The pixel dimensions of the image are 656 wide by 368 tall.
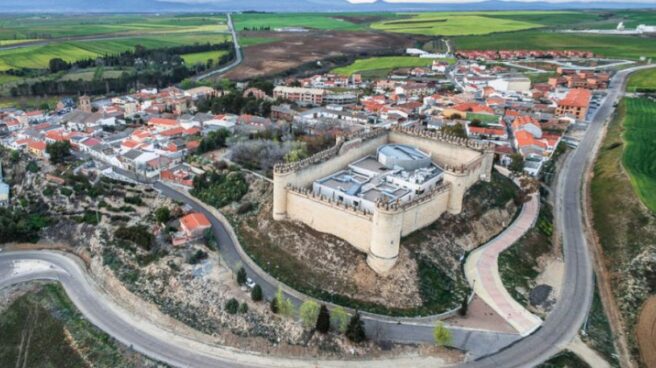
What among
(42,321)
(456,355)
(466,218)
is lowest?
(42,321)

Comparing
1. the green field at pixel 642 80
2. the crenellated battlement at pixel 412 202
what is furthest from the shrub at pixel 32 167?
the green field at pixel 642 80

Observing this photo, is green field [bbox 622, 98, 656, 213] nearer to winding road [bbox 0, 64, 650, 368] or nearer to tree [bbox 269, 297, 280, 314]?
winding road [bbox 0, 64, 650, 368]

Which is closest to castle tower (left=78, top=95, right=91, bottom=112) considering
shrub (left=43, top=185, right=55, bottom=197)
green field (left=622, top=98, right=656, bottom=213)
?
shrub (left=43, top=185, right=55, bottom=197)

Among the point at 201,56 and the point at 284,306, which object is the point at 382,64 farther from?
the point at 284,306

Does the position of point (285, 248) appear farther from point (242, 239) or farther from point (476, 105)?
point (476, 105)

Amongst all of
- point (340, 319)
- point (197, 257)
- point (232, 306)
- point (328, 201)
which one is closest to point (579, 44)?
point (328, 201)

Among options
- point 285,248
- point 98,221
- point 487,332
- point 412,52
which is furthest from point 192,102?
point 412,52

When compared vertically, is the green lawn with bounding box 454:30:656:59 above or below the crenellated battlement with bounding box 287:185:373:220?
above
